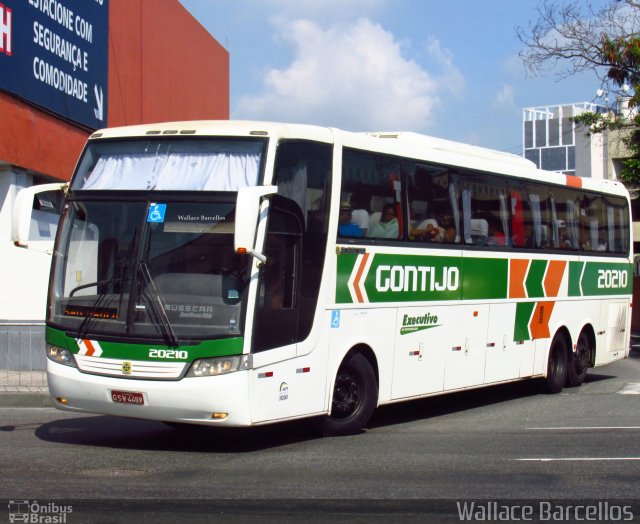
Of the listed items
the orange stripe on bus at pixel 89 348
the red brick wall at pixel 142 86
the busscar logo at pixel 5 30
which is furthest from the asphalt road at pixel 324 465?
the busscar logo at pixel 5 30

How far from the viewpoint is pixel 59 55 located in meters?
18.9

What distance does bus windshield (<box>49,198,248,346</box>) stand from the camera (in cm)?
914

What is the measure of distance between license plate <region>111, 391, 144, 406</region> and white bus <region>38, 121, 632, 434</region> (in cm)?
2

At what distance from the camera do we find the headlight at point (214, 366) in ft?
29.7

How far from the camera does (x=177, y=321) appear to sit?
360 inches

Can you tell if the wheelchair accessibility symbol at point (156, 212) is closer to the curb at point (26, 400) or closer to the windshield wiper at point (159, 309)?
the windshield wiper at point (159, 309)

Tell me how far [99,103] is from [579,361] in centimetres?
1135

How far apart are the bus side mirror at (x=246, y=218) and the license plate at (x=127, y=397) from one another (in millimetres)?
1742

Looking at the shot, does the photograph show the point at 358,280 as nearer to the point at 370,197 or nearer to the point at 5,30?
the point at 370,197

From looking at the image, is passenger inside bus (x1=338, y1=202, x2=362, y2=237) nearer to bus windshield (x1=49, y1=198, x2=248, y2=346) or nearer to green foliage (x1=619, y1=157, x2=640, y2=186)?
bus windshield (x1=49, y1=198, x2=248, y2=346)

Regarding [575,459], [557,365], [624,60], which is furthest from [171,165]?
[624,60]

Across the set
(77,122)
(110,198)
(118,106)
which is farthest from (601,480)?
(118,106)

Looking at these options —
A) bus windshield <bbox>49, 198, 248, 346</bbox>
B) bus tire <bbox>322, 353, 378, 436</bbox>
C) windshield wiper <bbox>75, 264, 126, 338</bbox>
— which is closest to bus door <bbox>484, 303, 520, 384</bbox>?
bus tire <bbox>322, 353, 378, 436</bbox>

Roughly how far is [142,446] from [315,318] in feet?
7.26
